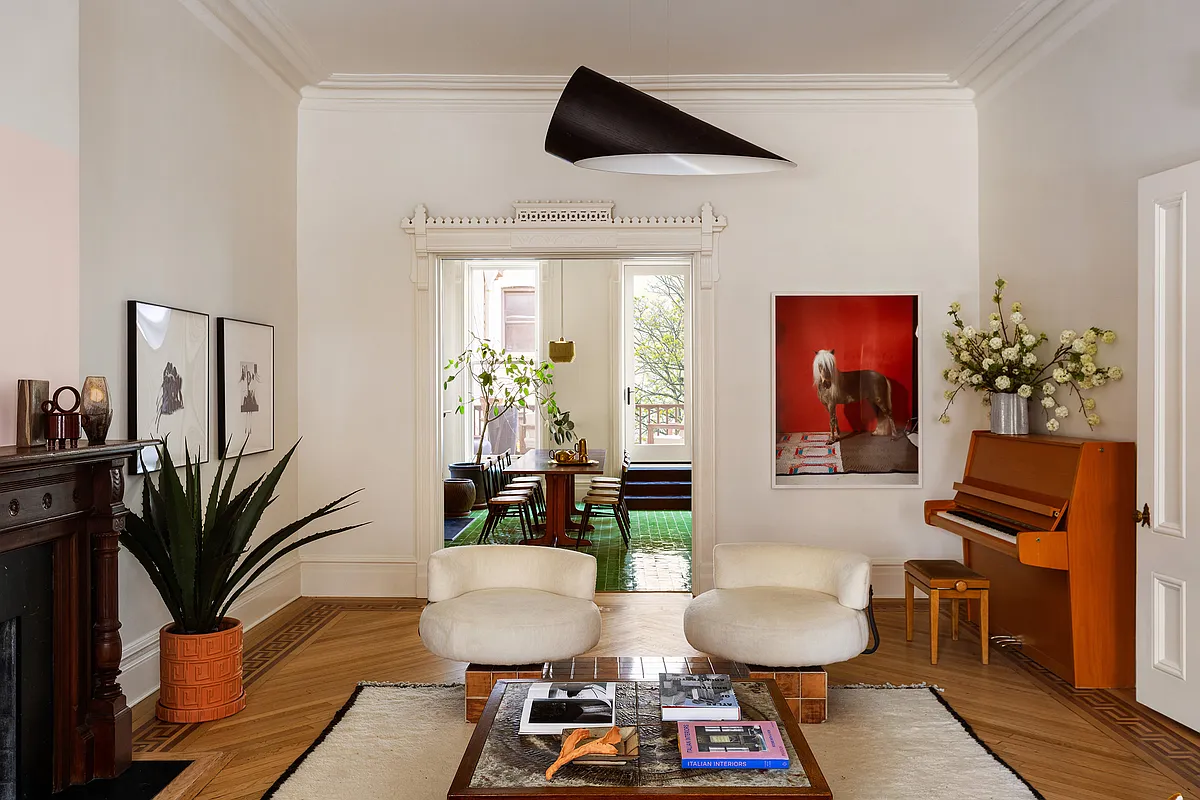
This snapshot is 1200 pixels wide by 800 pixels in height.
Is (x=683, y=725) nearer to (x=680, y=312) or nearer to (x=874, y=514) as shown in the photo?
(x=874, y=514)

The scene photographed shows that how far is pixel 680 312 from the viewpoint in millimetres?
10867

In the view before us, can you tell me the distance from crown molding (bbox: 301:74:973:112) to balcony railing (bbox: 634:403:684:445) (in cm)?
537

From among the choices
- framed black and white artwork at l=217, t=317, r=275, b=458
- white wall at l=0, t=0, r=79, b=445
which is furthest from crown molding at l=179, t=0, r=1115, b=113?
white wall at l=0, t=0, r=79, b=445

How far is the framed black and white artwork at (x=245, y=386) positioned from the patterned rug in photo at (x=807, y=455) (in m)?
3.29

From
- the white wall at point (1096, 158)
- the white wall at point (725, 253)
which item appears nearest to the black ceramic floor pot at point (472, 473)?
the white wall at point (725, 253)

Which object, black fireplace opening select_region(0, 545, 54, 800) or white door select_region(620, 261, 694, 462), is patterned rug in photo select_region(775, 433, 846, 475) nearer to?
black fireplace opening select_region(0, 545, 54, 800)

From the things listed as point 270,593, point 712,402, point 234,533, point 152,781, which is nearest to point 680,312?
point 712,402

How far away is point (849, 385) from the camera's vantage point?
5973 mm

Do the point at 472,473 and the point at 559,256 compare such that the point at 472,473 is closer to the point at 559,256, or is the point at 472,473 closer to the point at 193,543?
the point at 559,256

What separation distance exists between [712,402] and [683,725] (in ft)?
11.5

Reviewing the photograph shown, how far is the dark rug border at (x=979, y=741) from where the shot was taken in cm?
305

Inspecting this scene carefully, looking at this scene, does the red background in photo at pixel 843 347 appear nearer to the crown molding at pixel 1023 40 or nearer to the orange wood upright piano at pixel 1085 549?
the crown molding at pixel 1023 40

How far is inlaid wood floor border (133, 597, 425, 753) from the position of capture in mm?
3564

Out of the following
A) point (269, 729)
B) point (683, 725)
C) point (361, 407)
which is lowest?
point (269, 729)
